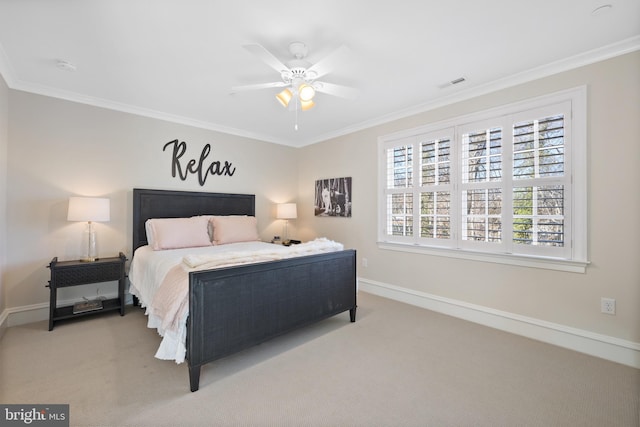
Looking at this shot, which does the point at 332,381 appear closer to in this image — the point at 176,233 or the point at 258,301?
the point at 258,301

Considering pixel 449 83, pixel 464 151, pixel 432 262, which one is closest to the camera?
pixel 449 83

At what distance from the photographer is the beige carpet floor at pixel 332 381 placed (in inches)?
67.0

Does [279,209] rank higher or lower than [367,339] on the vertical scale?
higher

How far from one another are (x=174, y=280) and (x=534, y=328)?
332 centimetres

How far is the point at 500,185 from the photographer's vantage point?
9.63ft

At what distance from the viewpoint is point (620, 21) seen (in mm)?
2029

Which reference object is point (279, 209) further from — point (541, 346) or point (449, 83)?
point (541, 346)

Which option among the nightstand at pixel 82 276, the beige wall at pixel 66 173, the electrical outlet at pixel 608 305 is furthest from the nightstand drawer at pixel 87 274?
the electrical outlet at pixel 608 305

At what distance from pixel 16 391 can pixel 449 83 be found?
444 centimetres

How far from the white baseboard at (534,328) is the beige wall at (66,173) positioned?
144 inches

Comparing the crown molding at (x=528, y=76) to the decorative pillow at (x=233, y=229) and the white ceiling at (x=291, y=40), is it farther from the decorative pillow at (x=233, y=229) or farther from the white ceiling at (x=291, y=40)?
the decorative pillow at (x=233, y=229)

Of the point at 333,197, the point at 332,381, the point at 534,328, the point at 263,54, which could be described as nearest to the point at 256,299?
the point at 332,381

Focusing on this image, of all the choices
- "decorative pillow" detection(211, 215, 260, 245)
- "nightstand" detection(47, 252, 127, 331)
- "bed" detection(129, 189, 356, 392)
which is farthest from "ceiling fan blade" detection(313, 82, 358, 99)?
"nightstand" detection(47, 252, 127, 331)

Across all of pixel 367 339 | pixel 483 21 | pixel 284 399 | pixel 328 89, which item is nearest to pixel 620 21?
pixel 483 21
